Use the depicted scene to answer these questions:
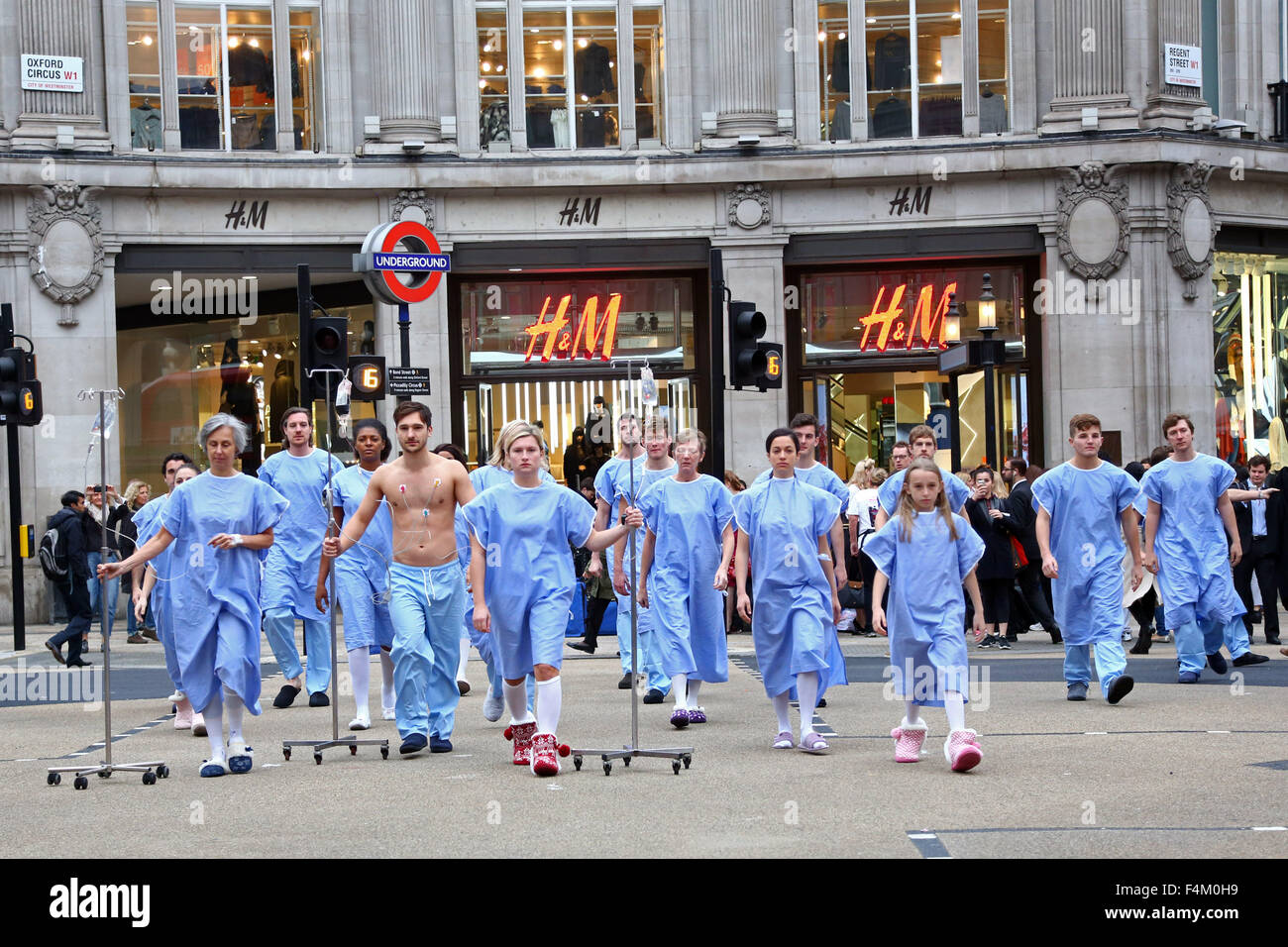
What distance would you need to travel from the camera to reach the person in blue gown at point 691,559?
1228cm

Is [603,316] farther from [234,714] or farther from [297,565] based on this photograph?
[234,714]

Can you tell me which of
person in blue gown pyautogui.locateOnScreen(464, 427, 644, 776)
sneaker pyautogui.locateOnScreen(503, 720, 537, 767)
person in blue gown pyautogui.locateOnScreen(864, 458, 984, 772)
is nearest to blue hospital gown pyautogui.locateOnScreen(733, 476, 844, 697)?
person in blue gown pyautogui.locateOnScreen(864, 458, 984, 772)

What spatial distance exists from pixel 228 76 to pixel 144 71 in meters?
1.13

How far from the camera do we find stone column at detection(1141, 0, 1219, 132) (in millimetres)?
25547

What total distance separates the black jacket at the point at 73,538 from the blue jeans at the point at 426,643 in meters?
8.23

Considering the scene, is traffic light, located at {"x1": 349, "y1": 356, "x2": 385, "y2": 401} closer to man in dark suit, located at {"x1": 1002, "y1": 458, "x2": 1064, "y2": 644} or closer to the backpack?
the backpack

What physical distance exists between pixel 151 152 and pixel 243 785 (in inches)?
690

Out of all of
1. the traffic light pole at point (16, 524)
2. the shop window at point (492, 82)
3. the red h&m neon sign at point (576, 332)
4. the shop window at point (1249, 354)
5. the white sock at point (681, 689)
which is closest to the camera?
the white sock at point (681, 689)

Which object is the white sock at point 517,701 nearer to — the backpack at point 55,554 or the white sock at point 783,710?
the white sock at point 783,710

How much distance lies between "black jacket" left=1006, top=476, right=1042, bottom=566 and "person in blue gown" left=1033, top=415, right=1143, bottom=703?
579 cm

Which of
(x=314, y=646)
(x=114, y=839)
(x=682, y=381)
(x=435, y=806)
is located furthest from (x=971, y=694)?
(x=682, y=381)

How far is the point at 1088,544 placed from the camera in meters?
12.6

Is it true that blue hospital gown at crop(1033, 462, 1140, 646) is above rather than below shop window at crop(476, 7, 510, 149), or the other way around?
below

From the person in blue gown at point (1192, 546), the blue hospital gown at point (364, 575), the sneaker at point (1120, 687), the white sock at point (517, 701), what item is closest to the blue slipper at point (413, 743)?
the white sock at point (517, 701)
